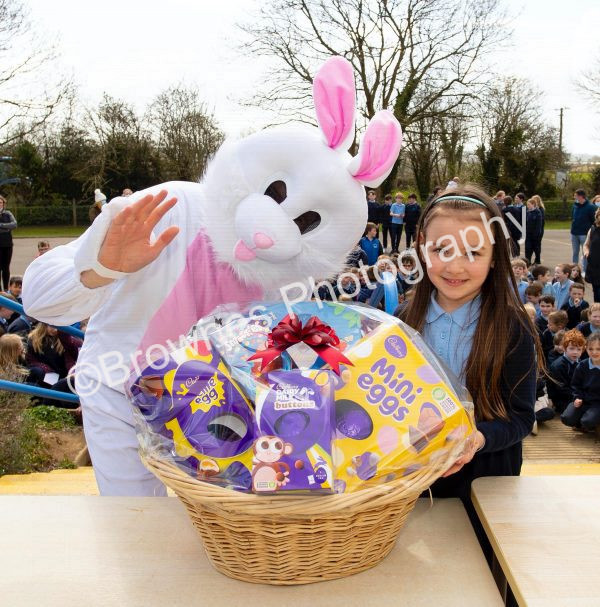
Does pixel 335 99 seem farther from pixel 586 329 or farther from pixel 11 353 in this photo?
pixel 586 329

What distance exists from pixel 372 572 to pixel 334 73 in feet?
3.74

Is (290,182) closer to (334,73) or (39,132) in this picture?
(334,73)

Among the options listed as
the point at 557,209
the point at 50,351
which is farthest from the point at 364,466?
the point at 557,209

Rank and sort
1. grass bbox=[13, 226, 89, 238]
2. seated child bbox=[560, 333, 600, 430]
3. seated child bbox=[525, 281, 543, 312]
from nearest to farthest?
seated child bbox=[560, 333, 600, 430], seated child bbox=[525, 281, 543, 312], grass bbox=[13, 226, 89, 238]

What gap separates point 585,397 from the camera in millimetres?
4262

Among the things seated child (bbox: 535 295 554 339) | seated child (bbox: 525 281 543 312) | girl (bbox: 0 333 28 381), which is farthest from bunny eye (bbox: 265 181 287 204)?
seated child (bbox: 525 281 543 312)

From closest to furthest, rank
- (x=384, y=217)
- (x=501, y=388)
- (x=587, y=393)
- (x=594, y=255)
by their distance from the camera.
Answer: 1. (x=501, y=388)
2. (x=587, y=393)
3. (x=594, y=255)
4. (x=384, y=217)

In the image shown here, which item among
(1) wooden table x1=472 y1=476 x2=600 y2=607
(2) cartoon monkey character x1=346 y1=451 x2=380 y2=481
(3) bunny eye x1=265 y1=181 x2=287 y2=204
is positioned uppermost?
(3) bunny eye x1=265 y1=181 x2=287 y2=204

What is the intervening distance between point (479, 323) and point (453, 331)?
0.26 feet

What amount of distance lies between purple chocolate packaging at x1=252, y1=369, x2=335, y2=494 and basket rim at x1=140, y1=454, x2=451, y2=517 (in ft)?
0.05

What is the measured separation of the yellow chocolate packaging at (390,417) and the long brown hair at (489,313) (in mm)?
266

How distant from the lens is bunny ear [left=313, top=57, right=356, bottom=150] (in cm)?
156

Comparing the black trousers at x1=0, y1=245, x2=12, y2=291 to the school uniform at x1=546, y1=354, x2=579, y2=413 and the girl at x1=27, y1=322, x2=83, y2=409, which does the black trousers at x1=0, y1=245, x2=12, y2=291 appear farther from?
the school uniform at x1=546, y1=354, x2=579, y2=413

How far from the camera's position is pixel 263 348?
1188mm
